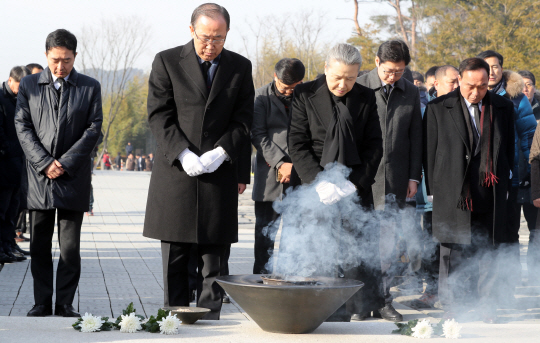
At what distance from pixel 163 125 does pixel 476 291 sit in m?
2.70

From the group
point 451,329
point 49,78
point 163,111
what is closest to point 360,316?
point 451,329

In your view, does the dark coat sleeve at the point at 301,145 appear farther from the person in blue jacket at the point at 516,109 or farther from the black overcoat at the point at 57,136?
the person in blue jacket at the point at 516,109

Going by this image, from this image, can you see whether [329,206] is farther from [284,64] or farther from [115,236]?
[115,236]

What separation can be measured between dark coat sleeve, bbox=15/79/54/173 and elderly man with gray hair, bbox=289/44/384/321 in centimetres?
176

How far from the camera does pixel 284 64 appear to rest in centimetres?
516

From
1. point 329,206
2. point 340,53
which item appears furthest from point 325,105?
point 329,206

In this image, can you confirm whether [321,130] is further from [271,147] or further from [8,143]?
[8,143]

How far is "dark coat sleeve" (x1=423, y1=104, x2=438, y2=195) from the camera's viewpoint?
4.72 meters

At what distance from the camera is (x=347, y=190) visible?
391cm

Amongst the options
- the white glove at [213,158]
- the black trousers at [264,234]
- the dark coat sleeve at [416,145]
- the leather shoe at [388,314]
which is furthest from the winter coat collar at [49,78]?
the leather shoe at [388,314]

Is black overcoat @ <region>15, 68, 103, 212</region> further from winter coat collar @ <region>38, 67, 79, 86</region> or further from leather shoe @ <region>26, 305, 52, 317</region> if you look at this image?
leather shoe @ <region>26, 305, 52, 317</region>

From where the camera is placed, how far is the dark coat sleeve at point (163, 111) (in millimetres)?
3604

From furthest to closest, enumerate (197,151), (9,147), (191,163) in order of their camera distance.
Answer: (9,147), (197,151), (191,163)

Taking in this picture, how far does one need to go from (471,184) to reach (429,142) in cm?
46
